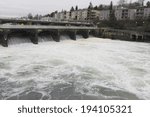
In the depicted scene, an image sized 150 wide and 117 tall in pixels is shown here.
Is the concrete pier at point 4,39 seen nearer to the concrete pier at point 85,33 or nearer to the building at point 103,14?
the concrete pier at point 85,33

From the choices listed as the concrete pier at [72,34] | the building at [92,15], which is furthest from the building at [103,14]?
the concrete pier at [72,34]

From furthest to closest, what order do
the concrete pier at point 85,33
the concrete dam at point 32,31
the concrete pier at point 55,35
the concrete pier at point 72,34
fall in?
the concrete pier at point 85,33 → the concrete pier at point 72,34 → the concrete pier at point 55,35 → the concrete dam at point 32,31

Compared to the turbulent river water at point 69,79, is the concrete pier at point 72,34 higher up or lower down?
higher up

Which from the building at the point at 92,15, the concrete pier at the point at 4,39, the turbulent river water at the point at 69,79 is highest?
the building at the point at 92,15

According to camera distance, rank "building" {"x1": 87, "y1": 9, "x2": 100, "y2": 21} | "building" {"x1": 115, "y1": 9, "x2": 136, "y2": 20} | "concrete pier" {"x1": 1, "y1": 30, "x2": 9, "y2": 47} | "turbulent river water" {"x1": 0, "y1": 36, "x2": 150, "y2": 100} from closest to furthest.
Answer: "turbulent river water" {"x1": 0, "y1": 36, "x2": 150, "y2": 100} < "concrete pier" {"x1": 1, "y1": 30, "x2": 9, "y2": 47} < "building" {"x1": 115, "y1": 9, "x2": 136, "y2": 20} < "building" {"x1": 87, "y1": 9, "x2": 100, "y2": 21}

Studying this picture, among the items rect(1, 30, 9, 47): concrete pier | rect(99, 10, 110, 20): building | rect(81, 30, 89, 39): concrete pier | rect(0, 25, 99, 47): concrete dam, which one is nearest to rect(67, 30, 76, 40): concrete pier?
rect(0, 25, 99, 47): concrete dam

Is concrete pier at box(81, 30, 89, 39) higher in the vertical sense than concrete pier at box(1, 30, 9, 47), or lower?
lower

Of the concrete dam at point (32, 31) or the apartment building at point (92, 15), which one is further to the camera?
the apartment building at point (92, 15)

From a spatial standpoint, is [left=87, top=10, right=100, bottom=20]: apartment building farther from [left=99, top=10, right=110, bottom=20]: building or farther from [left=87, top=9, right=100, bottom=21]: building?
[left=99, top=10, right=110, bottom=20]: building

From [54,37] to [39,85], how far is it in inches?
1178

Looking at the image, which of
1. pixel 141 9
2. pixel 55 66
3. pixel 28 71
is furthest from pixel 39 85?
pixel 141 9

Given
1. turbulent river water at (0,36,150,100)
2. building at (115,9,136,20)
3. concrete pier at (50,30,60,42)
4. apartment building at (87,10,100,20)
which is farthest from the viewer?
apartment building at (87,10,100,20)

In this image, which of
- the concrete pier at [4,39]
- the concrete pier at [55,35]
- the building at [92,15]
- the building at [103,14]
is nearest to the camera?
the concrete pier at [4,39]

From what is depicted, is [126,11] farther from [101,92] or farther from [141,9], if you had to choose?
[101,92]
